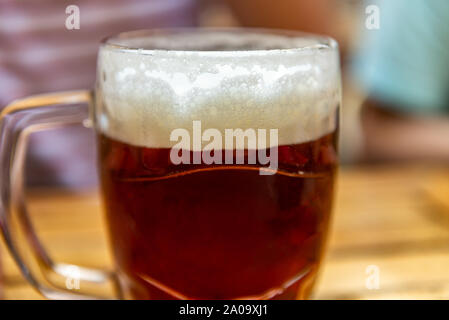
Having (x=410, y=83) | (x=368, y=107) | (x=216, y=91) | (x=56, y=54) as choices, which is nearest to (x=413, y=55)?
(x=410, y=83)

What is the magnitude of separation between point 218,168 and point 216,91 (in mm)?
68

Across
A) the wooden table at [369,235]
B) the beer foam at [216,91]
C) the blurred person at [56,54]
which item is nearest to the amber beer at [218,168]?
the beer foam at [216,91]

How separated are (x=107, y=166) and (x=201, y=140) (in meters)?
0.13

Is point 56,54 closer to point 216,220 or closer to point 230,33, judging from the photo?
point 230,33

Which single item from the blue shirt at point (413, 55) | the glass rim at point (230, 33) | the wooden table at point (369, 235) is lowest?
the wooden table at point (369, 235)

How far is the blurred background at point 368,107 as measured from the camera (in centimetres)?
80

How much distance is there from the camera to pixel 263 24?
81.1 inches

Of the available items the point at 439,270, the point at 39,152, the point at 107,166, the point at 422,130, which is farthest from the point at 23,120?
the point at 422,130

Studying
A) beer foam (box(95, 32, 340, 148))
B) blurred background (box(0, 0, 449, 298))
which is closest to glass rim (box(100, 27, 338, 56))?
beer foam (box(95, 32, 340, 148))

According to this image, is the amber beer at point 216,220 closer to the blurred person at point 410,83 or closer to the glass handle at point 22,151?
the glass handle at point 22,151

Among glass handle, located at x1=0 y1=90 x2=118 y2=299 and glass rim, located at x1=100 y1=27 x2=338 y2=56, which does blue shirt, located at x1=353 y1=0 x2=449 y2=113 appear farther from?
glass handle, located at x1=0 y1=90 x2=118 y2=299

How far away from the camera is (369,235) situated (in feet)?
2.77
